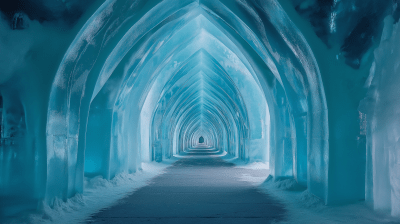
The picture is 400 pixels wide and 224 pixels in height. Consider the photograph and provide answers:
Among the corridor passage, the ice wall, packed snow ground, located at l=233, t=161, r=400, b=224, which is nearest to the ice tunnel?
the ice wall

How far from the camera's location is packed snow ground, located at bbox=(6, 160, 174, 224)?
596 centimetres

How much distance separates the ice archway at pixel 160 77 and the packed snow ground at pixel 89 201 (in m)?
0.25

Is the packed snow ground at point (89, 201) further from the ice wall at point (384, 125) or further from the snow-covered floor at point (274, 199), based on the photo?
the ice wall at point (384, 125)

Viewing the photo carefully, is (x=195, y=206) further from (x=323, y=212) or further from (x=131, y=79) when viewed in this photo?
(x=131, y=79)

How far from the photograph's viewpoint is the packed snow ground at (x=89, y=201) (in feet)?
19.5

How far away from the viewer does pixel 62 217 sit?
6262 mm

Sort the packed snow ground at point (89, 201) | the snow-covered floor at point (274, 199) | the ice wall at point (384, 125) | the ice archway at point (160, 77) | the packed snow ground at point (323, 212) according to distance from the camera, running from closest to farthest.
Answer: the ice wall at point (384, 125)
the packed snow ground at point (323, 212)
the snow-covered floor at point (274, 199)
the packed snow ground at point (89, 201)
the ice archway at point (160, 77)

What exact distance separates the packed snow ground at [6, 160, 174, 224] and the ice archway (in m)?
0.25

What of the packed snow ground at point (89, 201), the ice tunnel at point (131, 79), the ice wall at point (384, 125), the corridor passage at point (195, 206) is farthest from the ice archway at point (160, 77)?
the corridor passage at point (195, 206)

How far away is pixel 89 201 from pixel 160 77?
30.2ft

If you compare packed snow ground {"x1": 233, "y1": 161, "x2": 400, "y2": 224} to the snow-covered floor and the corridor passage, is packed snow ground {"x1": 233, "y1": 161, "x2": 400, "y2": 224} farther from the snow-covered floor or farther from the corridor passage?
the corridor passage

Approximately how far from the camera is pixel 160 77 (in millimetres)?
16406

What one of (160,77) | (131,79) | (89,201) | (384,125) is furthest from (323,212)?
(160,77)

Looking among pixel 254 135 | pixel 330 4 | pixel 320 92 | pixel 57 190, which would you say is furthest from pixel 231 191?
pixel 254 135
